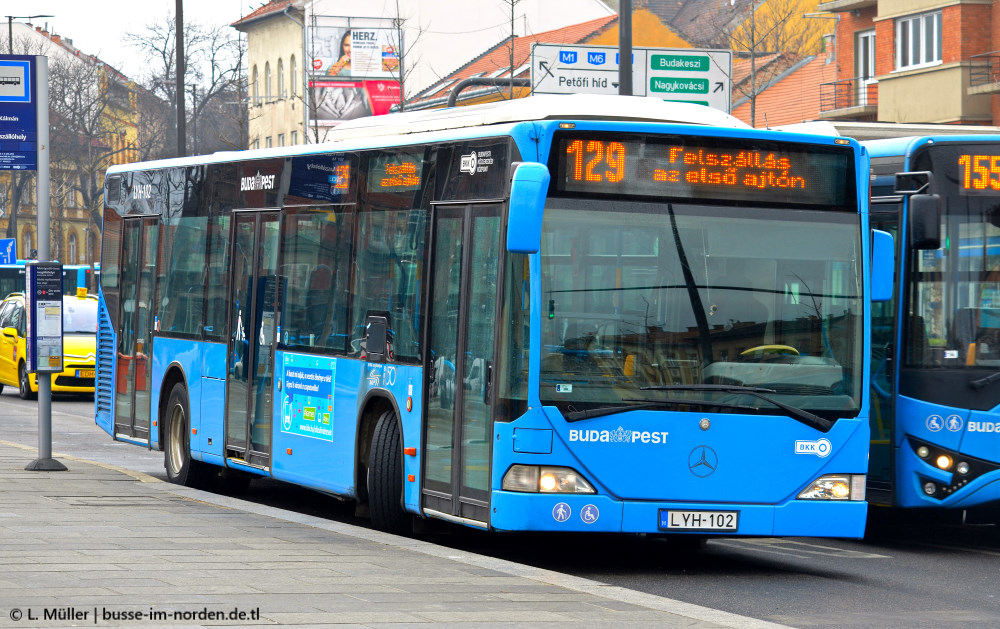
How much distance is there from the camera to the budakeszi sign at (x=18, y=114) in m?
15.2

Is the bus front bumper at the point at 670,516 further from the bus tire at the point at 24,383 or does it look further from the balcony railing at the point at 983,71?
the balcony railing at the point at 983,71

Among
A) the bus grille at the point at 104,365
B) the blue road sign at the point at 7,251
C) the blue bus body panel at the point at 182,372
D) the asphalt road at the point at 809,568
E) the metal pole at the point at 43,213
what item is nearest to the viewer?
the asphalt road at the point at 809,568

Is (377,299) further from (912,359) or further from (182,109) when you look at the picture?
(182,109)

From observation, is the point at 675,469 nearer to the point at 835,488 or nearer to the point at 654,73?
the point at 835,488

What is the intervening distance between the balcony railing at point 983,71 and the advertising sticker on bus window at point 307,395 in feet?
98.1

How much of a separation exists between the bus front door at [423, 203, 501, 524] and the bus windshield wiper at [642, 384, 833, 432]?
1.05 m

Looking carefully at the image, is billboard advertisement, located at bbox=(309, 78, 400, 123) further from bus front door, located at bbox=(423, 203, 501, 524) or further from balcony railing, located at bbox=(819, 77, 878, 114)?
bus front door, located at bbox=(423, 203, 501, 524)

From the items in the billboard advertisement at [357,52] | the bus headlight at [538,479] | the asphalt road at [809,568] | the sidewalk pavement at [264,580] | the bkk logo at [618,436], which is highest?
the billboard advertisement at [357,52]

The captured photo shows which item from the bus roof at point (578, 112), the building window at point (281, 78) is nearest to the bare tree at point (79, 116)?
the building window at point (281, 78)

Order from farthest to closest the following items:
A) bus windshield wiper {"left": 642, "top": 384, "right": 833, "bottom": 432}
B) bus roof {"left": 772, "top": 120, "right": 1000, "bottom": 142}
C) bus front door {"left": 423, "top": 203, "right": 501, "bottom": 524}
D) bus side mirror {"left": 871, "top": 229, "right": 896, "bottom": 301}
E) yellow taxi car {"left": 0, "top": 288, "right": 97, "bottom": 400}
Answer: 1. yellow taxi car {"left": 0, "top": 288, "right": 97, "bottom": 400}
2. bus roof {"left": 772, "top": 120, "right": 1000, "bottom": 142}
3. bus side mirror {"left": 871, "top": 229, "right": 896, "bottom": 301}
4. bus front door {"left": 423, "top": 203, "right": 501, "bottom": 524}
5. bus windshield wiper {"left": 642, "top": 384, "right": 833, "bottom": 432}

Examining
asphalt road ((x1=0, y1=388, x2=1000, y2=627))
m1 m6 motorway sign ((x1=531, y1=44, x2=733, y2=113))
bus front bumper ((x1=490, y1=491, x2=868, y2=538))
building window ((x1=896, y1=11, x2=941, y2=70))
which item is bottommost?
asphalt road ((x1=0, y1=388, x2=1000, y2=627))

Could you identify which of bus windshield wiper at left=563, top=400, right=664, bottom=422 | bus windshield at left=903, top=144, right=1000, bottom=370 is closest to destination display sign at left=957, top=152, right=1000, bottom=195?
bus windshield at left=903, top=144, right=1000, bottom=370

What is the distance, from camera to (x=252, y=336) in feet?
46.8

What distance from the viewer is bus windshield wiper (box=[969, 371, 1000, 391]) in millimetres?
12102
